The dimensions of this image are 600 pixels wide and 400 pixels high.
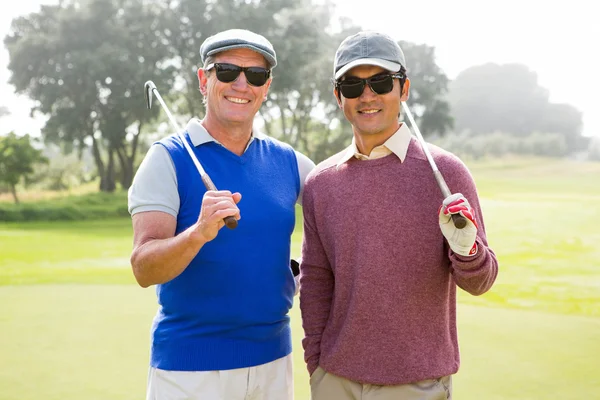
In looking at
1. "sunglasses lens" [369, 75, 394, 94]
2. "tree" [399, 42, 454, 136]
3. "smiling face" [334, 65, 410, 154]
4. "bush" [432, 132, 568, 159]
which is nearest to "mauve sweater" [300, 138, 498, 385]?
"smiling face" [334, 65, 410, 154]

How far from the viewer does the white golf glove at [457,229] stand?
2.15 meters

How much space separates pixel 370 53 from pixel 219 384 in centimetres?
150

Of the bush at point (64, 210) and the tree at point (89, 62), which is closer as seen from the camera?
the bush at point (64, 210)

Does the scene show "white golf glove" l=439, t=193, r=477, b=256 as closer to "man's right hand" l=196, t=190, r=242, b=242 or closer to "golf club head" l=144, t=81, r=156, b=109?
"man's right hand" l=196, t=190, r=242, b=242

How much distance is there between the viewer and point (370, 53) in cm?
269

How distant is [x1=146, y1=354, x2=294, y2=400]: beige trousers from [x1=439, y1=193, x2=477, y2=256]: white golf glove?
1.06 meters

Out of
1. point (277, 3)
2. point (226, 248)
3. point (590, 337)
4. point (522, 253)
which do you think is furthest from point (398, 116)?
point (277, 3)

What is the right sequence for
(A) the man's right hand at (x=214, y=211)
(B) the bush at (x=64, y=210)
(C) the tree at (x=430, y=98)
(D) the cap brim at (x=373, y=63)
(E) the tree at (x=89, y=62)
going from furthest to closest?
(C) the tree at (x=430, y=98), (E) the tree at (x=89, y=62), (B) the bush at (x=64, y=210), (D) the cap brim at (x=373, y=63), (A) the man's right hand at (x=214, y=211)

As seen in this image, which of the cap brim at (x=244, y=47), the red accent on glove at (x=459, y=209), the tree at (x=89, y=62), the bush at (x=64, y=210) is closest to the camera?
the red accent on glove at (x=459, y=209)

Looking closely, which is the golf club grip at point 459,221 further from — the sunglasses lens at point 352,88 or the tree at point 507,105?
the tree at point 507,105

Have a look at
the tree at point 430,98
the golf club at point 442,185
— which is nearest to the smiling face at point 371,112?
the golf club at point 442,185

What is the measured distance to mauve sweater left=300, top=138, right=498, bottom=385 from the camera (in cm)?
254

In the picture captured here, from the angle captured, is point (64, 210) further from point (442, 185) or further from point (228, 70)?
point (442, 185)

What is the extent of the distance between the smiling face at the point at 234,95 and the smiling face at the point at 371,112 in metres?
0.47
